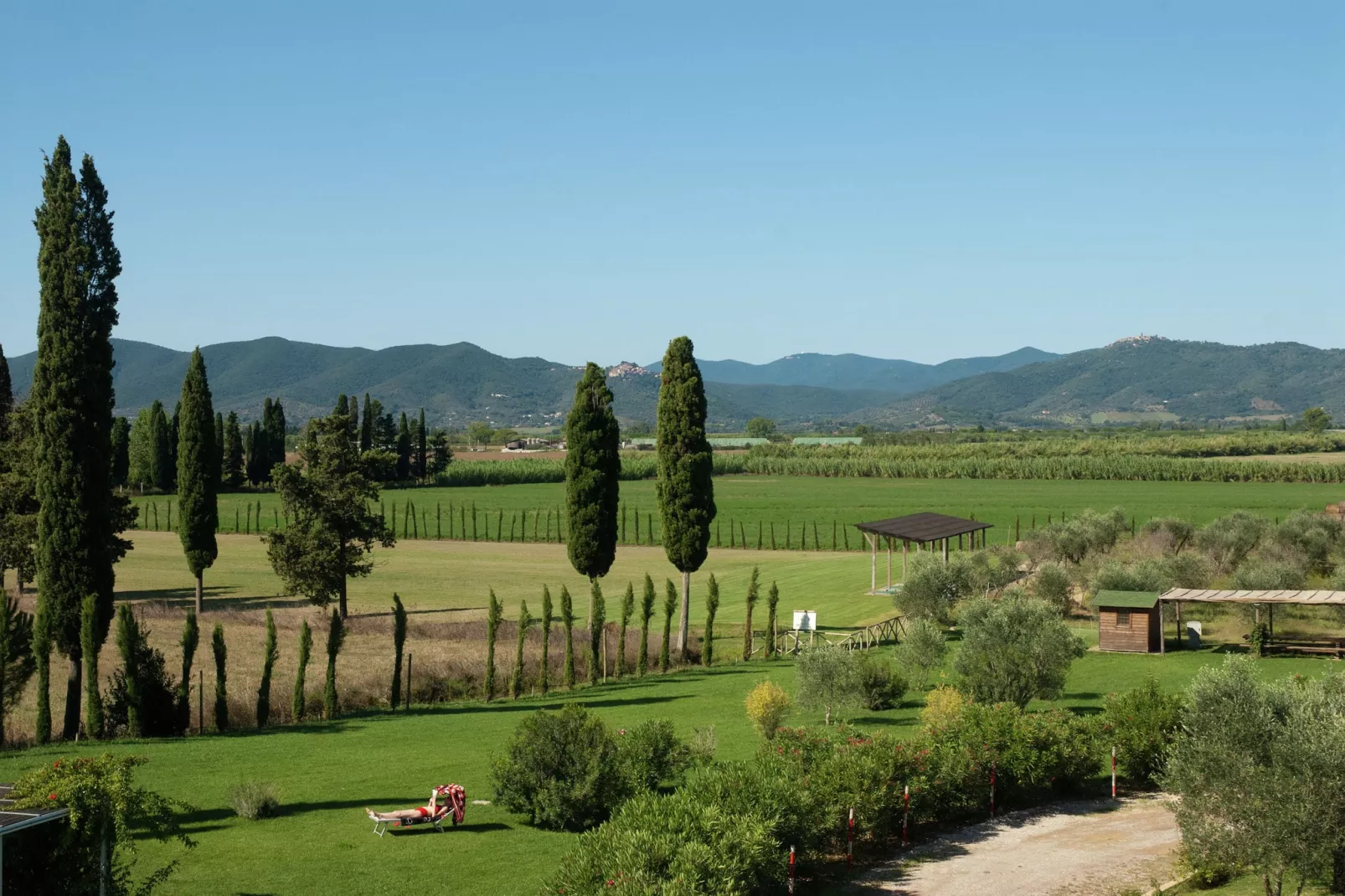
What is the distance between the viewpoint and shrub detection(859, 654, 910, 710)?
83.4 feet

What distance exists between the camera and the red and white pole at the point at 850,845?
622 inches

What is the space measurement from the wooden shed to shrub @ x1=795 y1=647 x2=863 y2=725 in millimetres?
11019

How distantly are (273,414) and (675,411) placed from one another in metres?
84.3

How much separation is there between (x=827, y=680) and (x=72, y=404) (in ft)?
56.4

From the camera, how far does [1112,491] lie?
101 meters

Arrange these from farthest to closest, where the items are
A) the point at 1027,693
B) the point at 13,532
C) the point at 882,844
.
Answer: the point at 13,532 < the point at 1027,693 < the point at 882,844

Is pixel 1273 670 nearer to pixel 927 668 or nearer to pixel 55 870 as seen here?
pixel 927 668

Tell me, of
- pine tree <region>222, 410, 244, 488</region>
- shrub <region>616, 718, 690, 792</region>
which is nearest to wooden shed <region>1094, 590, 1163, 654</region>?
shrub <region>616, 718, 690, 792</region>

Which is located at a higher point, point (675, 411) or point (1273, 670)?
point (675, 411)

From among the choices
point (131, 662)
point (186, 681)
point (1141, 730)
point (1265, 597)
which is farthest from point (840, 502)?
point (131, 662)

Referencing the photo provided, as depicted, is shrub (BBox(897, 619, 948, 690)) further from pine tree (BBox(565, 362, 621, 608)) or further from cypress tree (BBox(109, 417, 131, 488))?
cypress tree (BBox(109, 417, 131, 488))

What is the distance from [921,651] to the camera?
2767 cm

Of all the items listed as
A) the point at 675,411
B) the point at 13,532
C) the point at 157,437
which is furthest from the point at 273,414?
the point at 675,411

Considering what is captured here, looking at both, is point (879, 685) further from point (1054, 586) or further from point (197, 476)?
point (197, 476)
